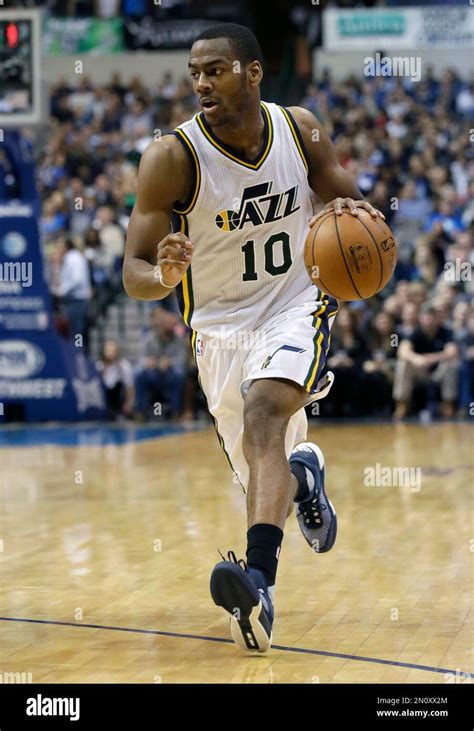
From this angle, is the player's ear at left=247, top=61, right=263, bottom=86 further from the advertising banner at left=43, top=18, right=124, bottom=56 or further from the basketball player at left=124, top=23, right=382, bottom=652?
the advertising banner at left=43, top=18, right=124, bottom=56

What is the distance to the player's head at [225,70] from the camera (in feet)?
16.6

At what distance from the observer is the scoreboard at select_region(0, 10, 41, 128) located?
14234 mm

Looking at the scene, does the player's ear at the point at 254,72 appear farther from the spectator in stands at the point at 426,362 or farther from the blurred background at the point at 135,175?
the spectator in stands at the point at 426,362

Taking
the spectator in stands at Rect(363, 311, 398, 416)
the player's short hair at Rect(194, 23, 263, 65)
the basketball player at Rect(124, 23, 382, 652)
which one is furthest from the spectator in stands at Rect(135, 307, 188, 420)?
the player's short hair at Rect(194, 23, 263, 65)

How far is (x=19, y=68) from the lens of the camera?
1438 centimetres

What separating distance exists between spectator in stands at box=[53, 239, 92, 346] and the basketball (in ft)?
40.0

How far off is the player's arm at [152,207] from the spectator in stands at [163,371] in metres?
11.1

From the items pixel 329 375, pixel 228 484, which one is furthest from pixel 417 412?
→ pixel 329 375

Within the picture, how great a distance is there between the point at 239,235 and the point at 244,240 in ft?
0.10

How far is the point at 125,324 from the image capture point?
60.4ft

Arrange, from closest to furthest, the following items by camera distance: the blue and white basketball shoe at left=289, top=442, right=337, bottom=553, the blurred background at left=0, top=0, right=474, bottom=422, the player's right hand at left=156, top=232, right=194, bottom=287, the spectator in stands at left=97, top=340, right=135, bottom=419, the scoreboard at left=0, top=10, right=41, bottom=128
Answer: the player's right hand at left=156, top=232, right=194, bottom=287
the blue and white basketball shoe at left=289, top=442, right=337, bottom=553
the scoreboard at left=0, top=10, right=41, bottom=128
the blurred background at left=0, top=0, right=474, bottom=422
the spectator in stands at left=97, top=340, right=135, bottom=419

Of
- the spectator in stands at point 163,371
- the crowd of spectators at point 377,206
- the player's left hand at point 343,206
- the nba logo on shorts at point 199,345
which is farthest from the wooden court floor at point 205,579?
the spectator in stands at point 163,371

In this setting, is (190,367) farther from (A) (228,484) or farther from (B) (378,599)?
(B) (378,599)

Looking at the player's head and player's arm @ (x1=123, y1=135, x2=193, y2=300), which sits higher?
the player's head
